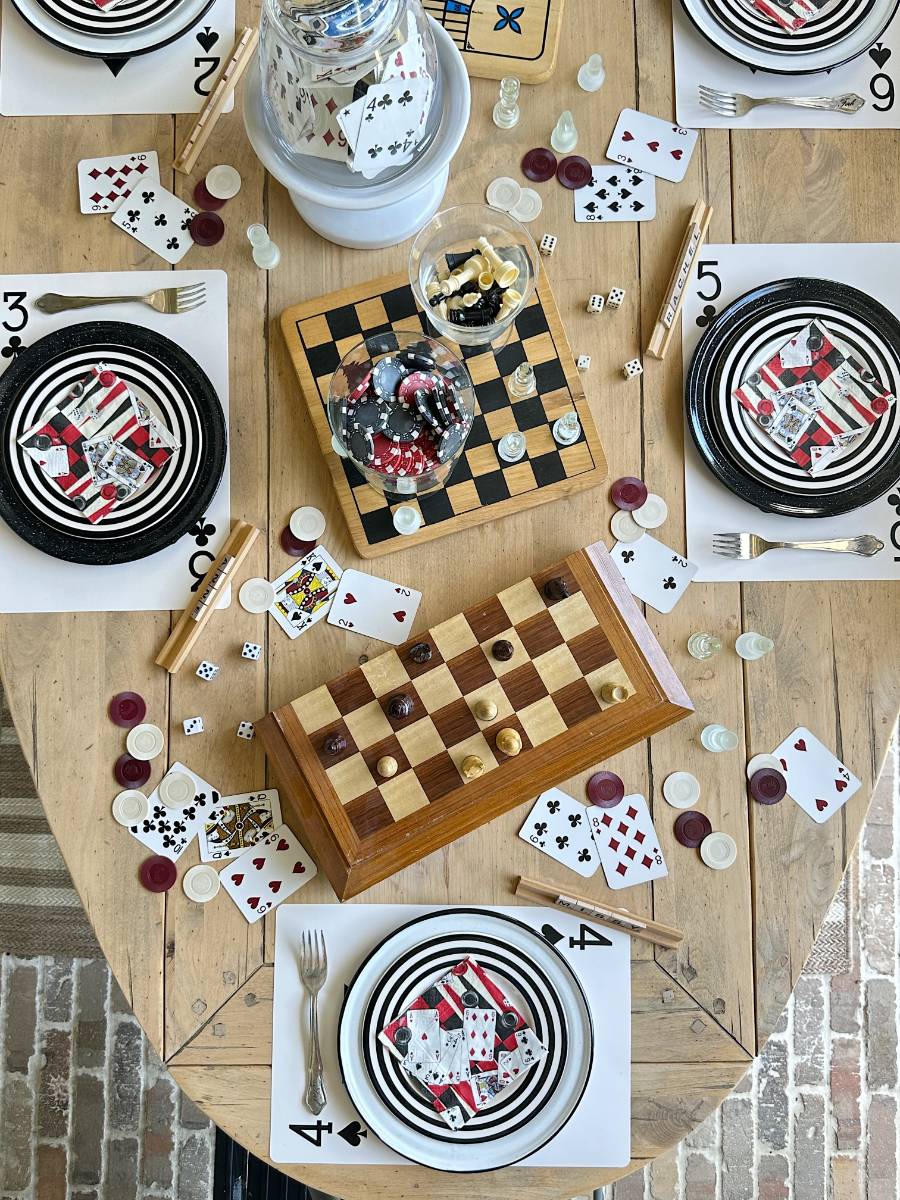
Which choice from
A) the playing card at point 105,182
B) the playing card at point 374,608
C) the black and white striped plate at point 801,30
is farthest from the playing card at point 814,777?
the playing card at point 105,182

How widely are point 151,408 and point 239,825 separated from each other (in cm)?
82

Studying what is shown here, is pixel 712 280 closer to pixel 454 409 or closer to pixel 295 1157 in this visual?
pixel 454 409

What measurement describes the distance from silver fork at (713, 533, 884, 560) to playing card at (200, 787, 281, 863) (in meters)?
0.99

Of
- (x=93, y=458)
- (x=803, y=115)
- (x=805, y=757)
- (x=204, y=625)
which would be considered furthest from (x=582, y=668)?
(x=803, y=115)

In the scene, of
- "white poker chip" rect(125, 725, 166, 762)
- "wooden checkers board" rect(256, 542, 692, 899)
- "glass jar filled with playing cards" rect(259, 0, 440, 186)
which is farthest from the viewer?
"white poker chip" rect(125, 725, 166, 762)

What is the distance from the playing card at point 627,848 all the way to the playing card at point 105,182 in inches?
59.4

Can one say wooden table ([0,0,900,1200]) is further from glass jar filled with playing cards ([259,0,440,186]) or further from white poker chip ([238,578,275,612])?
glass jar filled with playing cards ([259,0,440,186])

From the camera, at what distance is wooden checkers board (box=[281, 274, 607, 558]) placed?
208cm

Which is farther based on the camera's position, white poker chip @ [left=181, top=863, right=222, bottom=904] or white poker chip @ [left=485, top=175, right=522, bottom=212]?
white poker chip @ [left=485, top=175, right=522, bottom=212]

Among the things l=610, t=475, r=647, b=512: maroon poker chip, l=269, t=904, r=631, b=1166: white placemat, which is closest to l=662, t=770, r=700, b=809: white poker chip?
l=269, t=904, r=631, b=1166: white placemat

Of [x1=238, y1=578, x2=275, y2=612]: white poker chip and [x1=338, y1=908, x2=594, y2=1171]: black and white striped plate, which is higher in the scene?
[x1=238, y1=578, x2=275, y2=612]: white poker chip

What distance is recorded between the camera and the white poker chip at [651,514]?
212cm

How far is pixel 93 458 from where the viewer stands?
209 centimetres

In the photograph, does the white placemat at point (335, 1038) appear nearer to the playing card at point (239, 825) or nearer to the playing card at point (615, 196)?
the playing card at point (239, 825)
